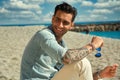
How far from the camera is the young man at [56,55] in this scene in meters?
2.74

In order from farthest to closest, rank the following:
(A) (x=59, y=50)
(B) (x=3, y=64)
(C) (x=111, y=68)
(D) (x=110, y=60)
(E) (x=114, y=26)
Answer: (E) (x=114, y=26)
(D) (x=110, y=60)
(B) (x=3, y=64)
(C) (x=111, y=68)
(A) (x=59, y=50)

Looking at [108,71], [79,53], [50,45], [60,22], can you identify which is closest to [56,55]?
[50,45]

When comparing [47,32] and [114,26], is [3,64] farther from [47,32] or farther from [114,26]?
[114,26]

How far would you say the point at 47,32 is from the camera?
9.19ft

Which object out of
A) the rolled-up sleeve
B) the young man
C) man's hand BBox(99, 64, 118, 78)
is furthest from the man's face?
man's hand BBox(99, 64, 118, 78)

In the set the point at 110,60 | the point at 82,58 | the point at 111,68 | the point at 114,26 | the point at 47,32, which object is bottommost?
the point at 114,26

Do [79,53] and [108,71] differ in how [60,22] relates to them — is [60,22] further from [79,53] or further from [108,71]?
[108,71]

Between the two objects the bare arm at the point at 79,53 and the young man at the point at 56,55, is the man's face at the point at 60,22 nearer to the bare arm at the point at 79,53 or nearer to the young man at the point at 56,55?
the young man at the point at 56,55

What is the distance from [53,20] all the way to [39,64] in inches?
18.2

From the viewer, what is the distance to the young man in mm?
2740

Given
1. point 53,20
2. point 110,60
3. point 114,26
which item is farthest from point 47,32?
point 114,26

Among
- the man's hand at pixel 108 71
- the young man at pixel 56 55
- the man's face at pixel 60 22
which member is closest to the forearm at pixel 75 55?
the young man at pixel 56 55

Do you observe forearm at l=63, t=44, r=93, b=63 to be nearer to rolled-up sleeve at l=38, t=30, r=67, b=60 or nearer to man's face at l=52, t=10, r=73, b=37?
rolled-up sleeve at l=38, t=30, r=67, b=60

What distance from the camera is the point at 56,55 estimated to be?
271cm
